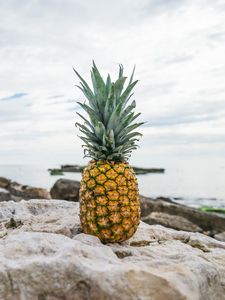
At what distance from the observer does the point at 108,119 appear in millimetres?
5176

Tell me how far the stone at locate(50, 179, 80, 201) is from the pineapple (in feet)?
27.9

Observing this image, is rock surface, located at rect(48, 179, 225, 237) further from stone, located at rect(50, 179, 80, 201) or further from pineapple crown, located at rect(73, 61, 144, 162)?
pineapple crown, located at rect(73, 61, 144, 162)

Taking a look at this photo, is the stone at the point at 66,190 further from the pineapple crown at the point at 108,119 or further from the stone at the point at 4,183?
the pineapple crown at the point at 108,119

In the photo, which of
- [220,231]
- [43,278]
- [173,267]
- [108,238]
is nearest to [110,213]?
[108,238]

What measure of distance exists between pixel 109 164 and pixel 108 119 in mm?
560

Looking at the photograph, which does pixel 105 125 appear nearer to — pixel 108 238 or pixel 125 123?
pixel 125 123

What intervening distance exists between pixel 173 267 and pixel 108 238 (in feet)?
3.22

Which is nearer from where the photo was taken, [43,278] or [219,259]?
[43,278]

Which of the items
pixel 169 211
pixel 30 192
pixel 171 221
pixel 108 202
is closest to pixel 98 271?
pixel 108 202

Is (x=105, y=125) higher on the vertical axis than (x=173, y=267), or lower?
higher

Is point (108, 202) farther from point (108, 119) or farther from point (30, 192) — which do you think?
point (30, 192)

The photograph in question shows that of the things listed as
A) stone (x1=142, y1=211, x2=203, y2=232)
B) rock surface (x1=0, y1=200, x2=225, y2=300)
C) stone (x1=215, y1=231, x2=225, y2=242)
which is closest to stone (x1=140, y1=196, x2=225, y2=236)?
stone (x1=142, y1=211, x2=203, y2=232)

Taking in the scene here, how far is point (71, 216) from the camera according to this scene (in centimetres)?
604

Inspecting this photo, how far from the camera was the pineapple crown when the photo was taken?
16.6ft
